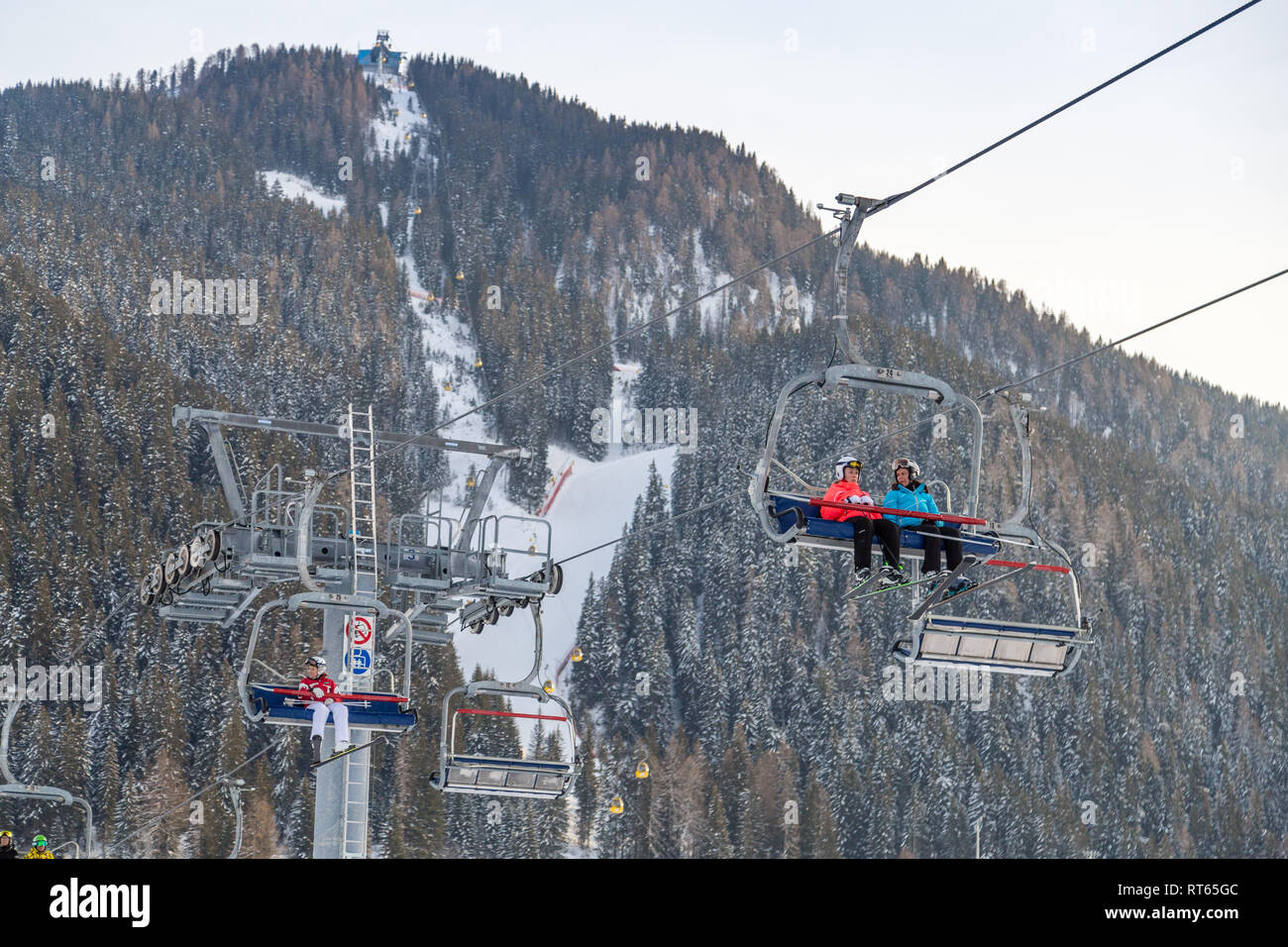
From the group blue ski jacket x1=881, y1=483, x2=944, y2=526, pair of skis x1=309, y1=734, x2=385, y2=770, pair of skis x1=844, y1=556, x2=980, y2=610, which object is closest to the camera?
pair of skis x1=844, y1=556, x2=980, y2=610

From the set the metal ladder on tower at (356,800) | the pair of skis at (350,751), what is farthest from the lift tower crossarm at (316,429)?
the pair of skis at (350,751)

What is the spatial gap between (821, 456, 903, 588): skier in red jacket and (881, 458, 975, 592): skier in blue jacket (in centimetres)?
19

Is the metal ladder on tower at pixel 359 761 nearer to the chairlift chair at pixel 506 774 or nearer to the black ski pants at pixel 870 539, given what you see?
the chairlift chair at pixel 506 774

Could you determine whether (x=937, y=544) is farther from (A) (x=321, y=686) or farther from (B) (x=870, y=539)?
(A) (x=321, y=686)

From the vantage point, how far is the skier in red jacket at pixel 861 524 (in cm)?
1616

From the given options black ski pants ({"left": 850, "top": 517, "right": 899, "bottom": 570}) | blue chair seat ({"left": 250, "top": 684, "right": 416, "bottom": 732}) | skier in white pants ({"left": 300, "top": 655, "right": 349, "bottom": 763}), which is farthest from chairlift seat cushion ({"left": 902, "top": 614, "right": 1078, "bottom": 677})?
skier in white pants ({"left": 300, "top": 655, "right": 349, "bottom": 763})

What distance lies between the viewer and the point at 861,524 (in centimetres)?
1622

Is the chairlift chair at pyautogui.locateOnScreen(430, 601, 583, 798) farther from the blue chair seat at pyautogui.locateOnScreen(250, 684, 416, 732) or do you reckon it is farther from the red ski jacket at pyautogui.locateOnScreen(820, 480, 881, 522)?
the red ski jacket at pyautogui.locateOnScreen(820, 480, 881, 522)

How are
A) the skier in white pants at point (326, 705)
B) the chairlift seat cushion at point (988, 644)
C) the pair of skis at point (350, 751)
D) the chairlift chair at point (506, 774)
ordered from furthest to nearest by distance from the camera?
1. the chairlift chair at point (506, 774)
2. the skier in white pants at point (326, 705)
3. the pair of skis at point (350, 751)
4. the chairlift seat cushion at point (988, 644)

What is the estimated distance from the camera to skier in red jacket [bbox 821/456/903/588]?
16.2 metres

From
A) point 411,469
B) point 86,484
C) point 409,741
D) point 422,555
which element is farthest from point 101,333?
point 422,555

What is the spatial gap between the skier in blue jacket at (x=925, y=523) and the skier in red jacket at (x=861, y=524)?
189mm

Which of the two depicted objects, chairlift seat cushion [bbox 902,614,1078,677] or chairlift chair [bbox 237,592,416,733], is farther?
chairlift chair [bbox 237,592,416,733]
